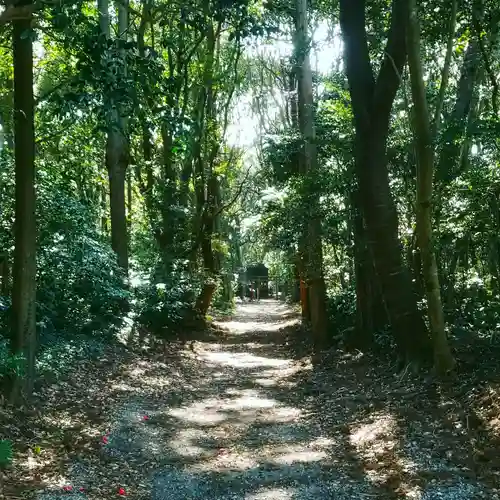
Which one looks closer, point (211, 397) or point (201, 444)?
point (201, 444)

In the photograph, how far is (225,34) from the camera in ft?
78.2

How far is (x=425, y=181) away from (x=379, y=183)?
166cm

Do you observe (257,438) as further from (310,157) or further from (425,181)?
(310,157)

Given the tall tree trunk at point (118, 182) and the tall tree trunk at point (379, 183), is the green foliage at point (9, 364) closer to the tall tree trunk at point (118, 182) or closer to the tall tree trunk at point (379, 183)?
the tall tree trunk at point (379, 183)

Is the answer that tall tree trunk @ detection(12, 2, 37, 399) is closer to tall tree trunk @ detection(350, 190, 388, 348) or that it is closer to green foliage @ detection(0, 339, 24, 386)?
green foliage @ detection(0, 339, 24, 386)

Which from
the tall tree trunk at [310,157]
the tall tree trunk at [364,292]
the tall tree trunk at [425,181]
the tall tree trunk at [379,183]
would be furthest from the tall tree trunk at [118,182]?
the tall tree trunk at [425,181]

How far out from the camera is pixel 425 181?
7.85m

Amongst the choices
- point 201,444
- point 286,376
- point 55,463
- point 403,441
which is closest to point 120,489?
point 55,463

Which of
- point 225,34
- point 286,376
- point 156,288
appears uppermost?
point 225,34

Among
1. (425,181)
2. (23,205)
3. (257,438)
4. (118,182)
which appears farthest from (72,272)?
(425,181)

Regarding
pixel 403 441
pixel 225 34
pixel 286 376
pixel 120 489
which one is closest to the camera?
pixel 120 489

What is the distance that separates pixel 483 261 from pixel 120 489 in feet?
22.7

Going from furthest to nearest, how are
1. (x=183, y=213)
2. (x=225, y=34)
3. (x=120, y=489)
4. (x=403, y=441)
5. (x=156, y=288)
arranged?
1. (x=225, y=34)
2. (x=183, y=213)
3. (x=156, y=288)
4. (x=403, y=441)
5. (x=120, y=489)

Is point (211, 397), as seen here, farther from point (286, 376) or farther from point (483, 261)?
point (483, 261)
